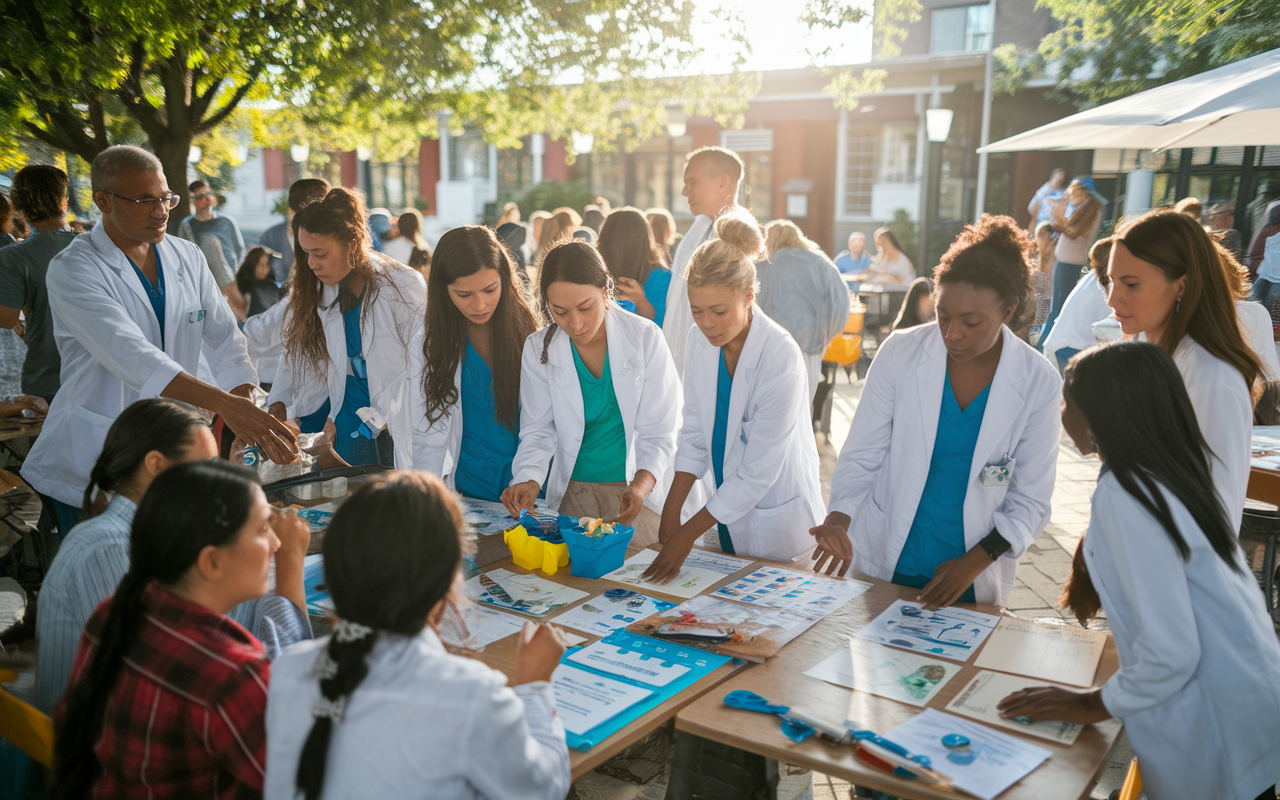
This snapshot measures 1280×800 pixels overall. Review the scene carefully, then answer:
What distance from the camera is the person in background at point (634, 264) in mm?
4406

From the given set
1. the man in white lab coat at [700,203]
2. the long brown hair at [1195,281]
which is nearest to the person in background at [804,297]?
the man in white lab coat at [700,203]

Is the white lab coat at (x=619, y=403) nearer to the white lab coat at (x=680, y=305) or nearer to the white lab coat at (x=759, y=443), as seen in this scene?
the white lab coat at (x=759, y=443)

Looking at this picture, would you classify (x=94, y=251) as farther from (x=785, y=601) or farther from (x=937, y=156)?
(x=937, y=156)

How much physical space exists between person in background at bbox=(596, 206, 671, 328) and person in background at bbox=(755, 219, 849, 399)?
→ 0.82m

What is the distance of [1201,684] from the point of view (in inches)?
59.0

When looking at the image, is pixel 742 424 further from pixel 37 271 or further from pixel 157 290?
pixel 37 271

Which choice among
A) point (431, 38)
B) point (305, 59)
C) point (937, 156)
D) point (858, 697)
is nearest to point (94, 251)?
point (858, 697)

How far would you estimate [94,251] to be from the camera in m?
2.74

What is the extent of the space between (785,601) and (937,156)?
11.2 meters

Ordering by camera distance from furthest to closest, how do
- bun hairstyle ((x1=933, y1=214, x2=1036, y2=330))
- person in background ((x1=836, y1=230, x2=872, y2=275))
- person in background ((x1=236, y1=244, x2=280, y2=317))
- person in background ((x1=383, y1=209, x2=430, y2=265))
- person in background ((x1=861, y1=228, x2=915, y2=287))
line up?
person in background ((x1=836, y1=230, x2=872, y2=275)) < person in background ((x1=861, y1=228, x2=915, y2=287)) < person in background ((x1=383, y1=209, x2=430, y2=265)) < person in background ((x1=236, y1=244, x2=280, y2=317)) < bun hairstyle ((x1=933, y1=214, x2=1036, y2=330))

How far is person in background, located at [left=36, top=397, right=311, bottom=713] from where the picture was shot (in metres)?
1.60

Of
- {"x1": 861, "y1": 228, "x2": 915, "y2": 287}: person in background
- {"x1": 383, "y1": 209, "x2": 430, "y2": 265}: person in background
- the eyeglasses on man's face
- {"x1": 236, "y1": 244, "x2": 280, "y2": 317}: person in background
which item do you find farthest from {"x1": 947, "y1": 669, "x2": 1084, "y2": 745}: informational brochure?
{"x1": 861, "y1": 228, "x2": 915, "y2": 287}: person in background

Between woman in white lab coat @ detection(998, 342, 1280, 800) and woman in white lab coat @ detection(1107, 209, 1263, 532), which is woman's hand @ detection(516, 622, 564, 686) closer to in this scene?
woman in white lab coat @ detection(998, 342, 1280, 800)

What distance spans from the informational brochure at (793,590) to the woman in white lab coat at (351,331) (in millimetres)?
1314
